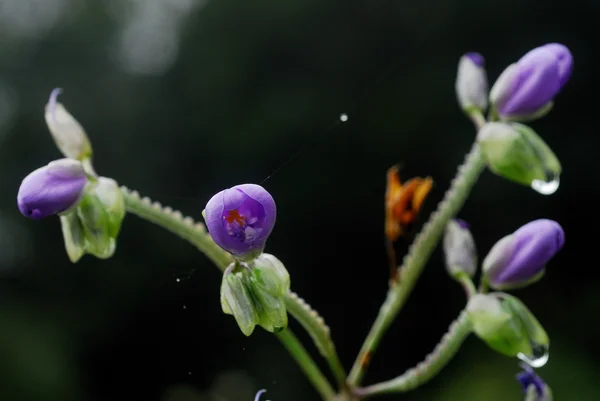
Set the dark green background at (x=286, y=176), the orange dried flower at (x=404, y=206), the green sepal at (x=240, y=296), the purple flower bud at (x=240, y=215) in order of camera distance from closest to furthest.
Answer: the purple flower bud at (x=240, y=215) < the green sepal at (x=240, y=296) < the orange dried flower at (x=404, y=206) < the dark green background at (x=286, y=176)

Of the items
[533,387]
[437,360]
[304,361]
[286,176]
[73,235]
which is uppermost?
[73,235]

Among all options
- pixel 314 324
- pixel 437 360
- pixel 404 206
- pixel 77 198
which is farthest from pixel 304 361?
pixel 77 198

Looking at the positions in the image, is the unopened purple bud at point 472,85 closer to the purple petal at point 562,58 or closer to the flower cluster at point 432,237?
the flower cluster at point 432,237

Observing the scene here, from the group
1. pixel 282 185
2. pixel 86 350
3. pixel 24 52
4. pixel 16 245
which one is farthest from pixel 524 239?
pixel 24 52

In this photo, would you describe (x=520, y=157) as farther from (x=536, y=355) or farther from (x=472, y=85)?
(x=536, y=355)

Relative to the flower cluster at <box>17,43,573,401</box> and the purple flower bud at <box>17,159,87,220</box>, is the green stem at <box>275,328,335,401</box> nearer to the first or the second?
the flower cluster at <box>17,43,573,401</box>

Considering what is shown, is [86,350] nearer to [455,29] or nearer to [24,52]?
[24,52]

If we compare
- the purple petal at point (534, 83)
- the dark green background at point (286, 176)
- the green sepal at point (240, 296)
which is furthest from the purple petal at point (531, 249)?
the dark green background at point (286, 176)
